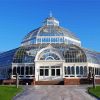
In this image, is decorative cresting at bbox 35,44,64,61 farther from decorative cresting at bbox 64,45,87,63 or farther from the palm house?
decorative cresting at bbox 64,45,87,63

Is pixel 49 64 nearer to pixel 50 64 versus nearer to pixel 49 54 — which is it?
pixel 50 64

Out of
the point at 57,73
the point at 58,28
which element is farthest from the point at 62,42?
the point at 57,73

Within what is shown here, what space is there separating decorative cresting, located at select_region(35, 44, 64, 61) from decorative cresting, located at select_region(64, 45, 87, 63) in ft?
4.31

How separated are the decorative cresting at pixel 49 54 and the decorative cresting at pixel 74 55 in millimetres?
1315

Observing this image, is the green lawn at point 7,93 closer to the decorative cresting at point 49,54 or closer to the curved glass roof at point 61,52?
the decorative cresting at point 49,54

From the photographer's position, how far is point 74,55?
214 ft

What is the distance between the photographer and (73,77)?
6375cm

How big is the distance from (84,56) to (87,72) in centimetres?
315

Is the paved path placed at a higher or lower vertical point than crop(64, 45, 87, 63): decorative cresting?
lower

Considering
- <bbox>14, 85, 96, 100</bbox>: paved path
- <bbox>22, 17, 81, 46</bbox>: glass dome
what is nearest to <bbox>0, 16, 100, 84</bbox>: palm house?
<bbox>22, 17, 81, 46</bbox>: glass dome

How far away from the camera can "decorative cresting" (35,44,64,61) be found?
65.4 metres

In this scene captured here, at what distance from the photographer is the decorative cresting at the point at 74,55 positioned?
6500 centimetres

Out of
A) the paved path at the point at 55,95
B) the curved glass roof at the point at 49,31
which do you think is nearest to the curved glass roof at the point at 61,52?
the curved glass roof at the point at 49,31

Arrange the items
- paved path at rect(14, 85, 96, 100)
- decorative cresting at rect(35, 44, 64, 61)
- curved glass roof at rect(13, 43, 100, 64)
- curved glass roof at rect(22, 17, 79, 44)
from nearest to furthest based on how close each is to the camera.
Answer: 1. paved path at rect(14, 85, 96, 100)
2. curved glass roof at rect(13, 43, 100, 64)
3. decorative cresting at rect(35, 44, 64, 61)
4. curved glass roof at rect(22, 17, 79, 44)
